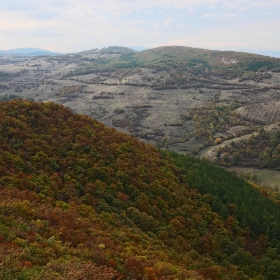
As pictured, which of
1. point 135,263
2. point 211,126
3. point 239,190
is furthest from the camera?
point 211,126

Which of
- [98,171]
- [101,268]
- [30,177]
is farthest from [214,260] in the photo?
[30,177]

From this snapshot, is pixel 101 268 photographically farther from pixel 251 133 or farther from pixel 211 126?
pixel 211 126

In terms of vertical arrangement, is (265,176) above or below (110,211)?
below

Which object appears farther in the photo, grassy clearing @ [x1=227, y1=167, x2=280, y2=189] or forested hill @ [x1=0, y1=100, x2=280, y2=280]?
grassy clearing @ [x1=227, y1=167, x2=280, y2=189]

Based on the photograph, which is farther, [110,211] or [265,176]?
[265,176]

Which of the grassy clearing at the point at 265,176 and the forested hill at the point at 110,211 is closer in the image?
the forested hill at the point at 110,211

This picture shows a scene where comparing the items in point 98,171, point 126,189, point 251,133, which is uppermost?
point 98,171

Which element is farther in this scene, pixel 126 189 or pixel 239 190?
pixel 239 190

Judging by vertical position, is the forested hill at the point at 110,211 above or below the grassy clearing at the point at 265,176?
above
